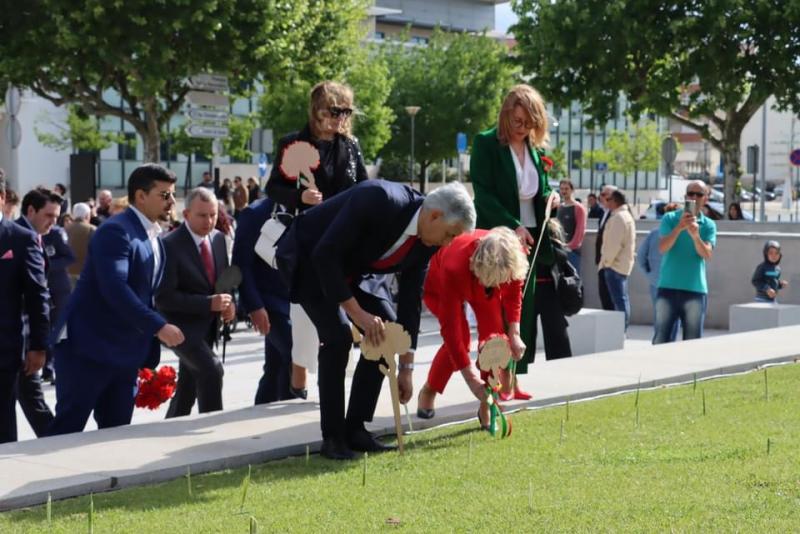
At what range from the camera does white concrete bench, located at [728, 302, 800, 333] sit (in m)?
16.8

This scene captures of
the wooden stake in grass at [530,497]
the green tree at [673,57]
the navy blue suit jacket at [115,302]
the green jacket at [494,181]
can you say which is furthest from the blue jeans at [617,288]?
the green tree at [673,57]

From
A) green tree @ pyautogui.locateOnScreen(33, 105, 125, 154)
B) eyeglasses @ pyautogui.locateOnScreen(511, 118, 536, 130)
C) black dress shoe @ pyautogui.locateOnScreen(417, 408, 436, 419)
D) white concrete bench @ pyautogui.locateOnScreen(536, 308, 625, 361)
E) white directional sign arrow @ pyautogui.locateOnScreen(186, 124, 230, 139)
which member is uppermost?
green tree @ pyautogui.locateOnScreen(33, 105, 125, 154)

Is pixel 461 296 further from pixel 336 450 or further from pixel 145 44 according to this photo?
pixel 145 44

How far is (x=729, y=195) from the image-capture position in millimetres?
37812

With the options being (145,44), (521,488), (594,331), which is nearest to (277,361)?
(521,488)

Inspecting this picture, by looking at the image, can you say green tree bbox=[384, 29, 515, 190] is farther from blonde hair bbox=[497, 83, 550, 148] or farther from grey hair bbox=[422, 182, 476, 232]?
grey hair bbox=[422, 182, 476, 232]

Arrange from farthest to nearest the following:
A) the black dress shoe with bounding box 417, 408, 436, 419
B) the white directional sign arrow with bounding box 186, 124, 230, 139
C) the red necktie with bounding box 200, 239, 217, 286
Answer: the white directional sign arrow with bounding box 186, 124, 230, 139
the red necktie with bounding box 200, 239, 217, 286
the black dress shoe with bounding box 417, 408, 436, 419

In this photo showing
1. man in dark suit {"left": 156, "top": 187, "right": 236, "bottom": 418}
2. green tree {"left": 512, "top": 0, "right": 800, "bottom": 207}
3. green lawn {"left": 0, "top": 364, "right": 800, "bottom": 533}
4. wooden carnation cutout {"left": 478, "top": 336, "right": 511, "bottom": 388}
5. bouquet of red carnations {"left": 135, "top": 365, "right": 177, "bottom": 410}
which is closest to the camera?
green lawn {"left": 0, "top": 364, "right": 800, "bottom": 533}

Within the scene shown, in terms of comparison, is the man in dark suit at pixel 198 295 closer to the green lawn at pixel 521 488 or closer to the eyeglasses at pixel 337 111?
the eyeglasses at pixel 337 111

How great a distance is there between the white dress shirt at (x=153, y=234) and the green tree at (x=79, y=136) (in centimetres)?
5129

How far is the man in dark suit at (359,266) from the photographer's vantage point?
7039 mm

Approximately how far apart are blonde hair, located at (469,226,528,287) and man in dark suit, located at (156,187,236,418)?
2.03 m

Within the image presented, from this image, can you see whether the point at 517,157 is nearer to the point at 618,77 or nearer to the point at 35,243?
the point at 35,243

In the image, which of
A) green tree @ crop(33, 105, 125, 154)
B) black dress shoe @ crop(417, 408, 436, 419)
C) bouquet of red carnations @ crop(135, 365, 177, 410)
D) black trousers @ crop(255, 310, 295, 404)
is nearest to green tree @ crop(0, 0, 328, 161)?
black trousers @ crop(255, 310, 295, 404)
